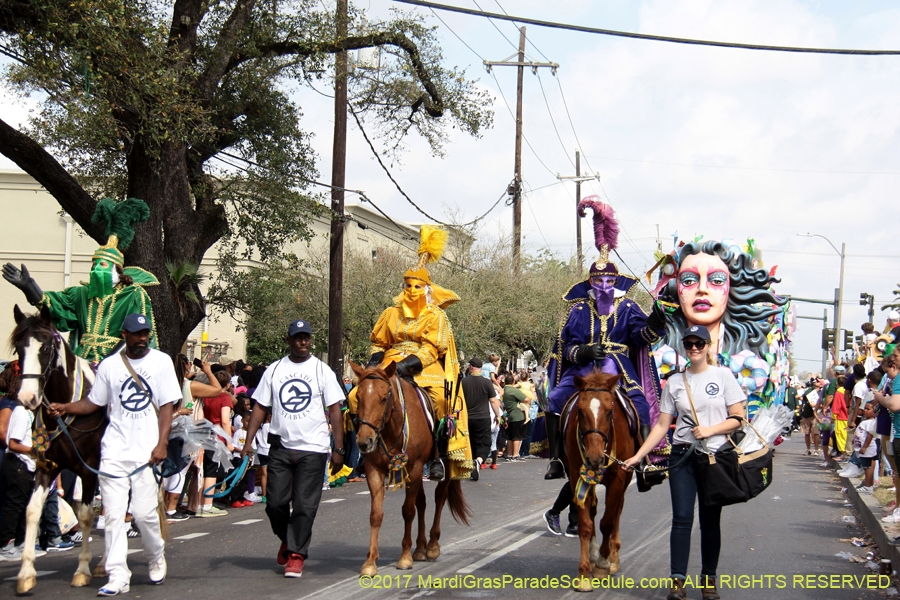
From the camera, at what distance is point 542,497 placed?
45.2 ft

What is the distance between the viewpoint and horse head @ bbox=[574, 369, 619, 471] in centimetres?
717

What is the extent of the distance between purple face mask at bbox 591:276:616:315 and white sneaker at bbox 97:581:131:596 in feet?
16.3

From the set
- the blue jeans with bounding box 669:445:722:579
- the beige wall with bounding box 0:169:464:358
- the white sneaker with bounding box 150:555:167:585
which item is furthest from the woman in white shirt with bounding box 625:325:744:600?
the beige wall with bounding box 0:169:464:358

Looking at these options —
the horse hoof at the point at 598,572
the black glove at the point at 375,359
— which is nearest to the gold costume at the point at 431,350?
the black glove at the point at 375,359

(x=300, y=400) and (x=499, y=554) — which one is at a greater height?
(x=300, y=400)

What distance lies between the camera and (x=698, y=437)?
658 cm

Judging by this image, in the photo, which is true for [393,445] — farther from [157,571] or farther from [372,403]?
[157,571]

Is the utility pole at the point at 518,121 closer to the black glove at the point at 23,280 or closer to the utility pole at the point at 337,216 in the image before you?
the utility pole at the point at 337,216

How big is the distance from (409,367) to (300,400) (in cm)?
119

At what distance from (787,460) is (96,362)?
1966 centimetres

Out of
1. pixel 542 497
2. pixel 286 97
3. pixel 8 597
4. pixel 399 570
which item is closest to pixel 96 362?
pixel 8 597

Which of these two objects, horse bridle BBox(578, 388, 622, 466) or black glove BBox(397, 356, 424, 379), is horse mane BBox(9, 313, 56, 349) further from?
horse bridle BBox(578, 388, 622, 466)

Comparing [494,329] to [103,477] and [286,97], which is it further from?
[103,477]

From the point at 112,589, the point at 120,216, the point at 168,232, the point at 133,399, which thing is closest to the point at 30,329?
the point at 133,399
